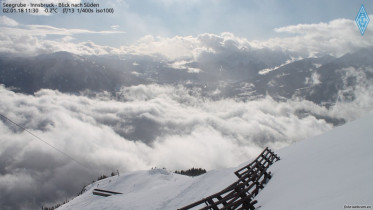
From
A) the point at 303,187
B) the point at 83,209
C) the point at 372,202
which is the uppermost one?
the point at 83,209

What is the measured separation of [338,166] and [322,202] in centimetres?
363

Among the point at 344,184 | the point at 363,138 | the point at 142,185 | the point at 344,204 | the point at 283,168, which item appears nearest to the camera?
the point at 344,204

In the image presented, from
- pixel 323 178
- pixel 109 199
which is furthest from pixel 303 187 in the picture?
pixel 109 199

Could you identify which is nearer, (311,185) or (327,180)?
(327,180)

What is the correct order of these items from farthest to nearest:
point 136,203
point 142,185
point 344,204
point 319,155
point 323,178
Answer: point 142,185
point 136,203
point 319,155
point 323,178
point 344,204

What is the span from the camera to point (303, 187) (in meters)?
10.4

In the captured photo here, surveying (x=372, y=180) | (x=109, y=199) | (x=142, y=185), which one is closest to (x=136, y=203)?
(x=109, y=199)

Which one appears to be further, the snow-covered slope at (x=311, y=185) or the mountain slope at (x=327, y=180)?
the snow-covered slope at (x=311, y=185)

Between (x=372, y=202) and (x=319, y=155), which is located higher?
(x=319, y=155)

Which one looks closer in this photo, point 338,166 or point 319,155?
point 338,166

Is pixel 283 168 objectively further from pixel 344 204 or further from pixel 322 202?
pixel 344 204

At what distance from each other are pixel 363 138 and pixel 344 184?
21.6ft

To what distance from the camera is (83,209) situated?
73.6 feet

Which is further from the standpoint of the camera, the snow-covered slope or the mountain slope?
the snow-covered slope
